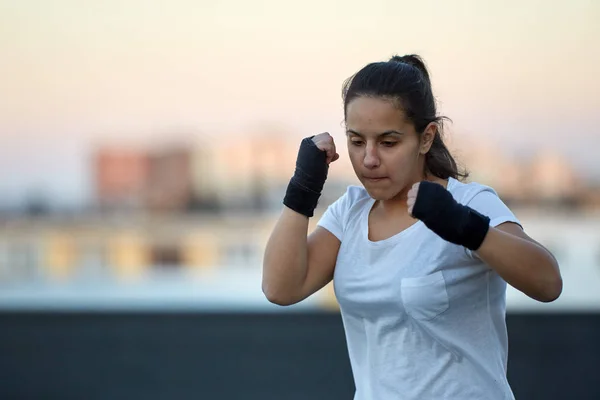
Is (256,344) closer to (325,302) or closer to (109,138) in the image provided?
(325,302)

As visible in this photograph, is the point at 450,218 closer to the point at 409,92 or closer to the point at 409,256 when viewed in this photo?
the point at 409,256

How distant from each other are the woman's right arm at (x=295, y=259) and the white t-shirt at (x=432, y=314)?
0.11m

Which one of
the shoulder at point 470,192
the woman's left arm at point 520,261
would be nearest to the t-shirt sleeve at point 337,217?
the shoulder at point 470,192

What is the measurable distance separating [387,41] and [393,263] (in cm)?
460

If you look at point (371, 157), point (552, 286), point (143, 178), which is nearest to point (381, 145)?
point (371, 157)

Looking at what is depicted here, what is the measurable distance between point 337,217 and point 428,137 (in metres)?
0.24

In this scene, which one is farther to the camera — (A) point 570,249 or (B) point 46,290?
(B) point 46,290

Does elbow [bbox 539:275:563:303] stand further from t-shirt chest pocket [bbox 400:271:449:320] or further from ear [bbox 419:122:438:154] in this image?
ear [bbox 419:122:438:154]

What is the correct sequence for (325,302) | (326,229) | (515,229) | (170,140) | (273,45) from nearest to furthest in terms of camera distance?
(515,229) < (326,229) < (325,302) < (273,45) < (170,140)

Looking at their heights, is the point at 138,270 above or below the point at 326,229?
below

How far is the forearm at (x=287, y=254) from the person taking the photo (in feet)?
5.31

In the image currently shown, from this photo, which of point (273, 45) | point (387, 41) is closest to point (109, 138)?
point (273, 45)

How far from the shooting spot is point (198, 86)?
6.92 metres

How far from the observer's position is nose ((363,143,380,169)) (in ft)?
4.95
